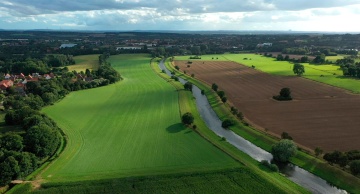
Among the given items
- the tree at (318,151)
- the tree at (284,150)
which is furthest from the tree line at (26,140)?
the tree at (318,151)

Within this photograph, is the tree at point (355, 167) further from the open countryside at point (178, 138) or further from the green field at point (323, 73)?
the green field at point (323, 73)

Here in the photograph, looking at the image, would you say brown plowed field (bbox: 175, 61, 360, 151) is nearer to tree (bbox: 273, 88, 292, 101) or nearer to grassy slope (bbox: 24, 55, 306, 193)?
tree (bbox: 273, 88, 292, 101)

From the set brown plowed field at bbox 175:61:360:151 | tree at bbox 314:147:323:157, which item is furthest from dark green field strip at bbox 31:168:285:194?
brown plowed field at bbox 175:61:360:151

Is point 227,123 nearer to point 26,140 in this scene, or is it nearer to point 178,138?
point 178,138

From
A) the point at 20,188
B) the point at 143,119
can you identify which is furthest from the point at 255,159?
the point at 20,188

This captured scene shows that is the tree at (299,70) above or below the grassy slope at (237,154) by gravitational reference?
above

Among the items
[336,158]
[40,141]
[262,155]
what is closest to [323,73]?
[262,155]
